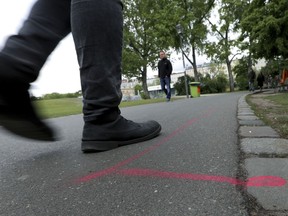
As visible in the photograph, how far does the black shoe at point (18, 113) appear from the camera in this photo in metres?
1.22

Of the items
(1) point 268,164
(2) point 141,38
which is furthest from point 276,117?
(2) point 141,38

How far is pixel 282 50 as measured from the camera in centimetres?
1178

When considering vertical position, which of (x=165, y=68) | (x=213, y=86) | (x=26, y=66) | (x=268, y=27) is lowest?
(x=213, y=86)

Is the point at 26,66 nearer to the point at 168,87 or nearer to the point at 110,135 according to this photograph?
the point at 110,135

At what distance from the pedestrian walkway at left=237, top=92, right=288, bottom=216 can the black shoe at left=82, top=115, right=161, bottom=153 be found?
62 cm

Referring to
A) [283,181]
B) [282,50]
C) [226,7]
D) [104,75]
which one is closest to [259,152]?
[283,181]

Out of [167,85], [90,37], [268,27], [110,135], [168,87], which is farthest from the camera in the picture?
[268,27]

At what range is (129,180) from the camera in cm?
118

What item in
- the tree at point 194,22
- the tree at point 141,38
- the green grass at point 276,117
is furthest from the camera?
the tree at point 141,38

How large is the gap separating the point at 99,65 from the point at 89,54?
0.08 m

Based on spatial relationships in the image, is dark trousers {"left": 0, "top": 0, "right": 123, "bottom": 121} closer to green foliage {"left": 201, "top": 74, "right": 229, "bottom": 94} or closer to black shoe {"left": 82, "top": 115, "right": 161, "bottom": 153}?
black shoe {"left": 82, "top": 115, "right": 161, "bottom": 153}

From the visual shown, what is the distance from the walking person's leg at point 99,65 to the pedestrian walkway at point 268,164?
74 centimetres

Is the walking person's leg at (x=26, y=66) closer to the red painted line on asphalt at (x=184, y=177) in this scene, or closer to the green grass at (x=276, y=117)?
the red painted line on asphalt at (x=184, y=177)

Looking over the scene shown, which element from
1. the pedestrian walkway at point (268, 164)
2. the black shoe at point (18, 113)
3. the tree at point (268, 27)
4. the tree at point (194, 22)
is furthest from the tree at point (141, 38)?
the black shoe at point (18, 113)
